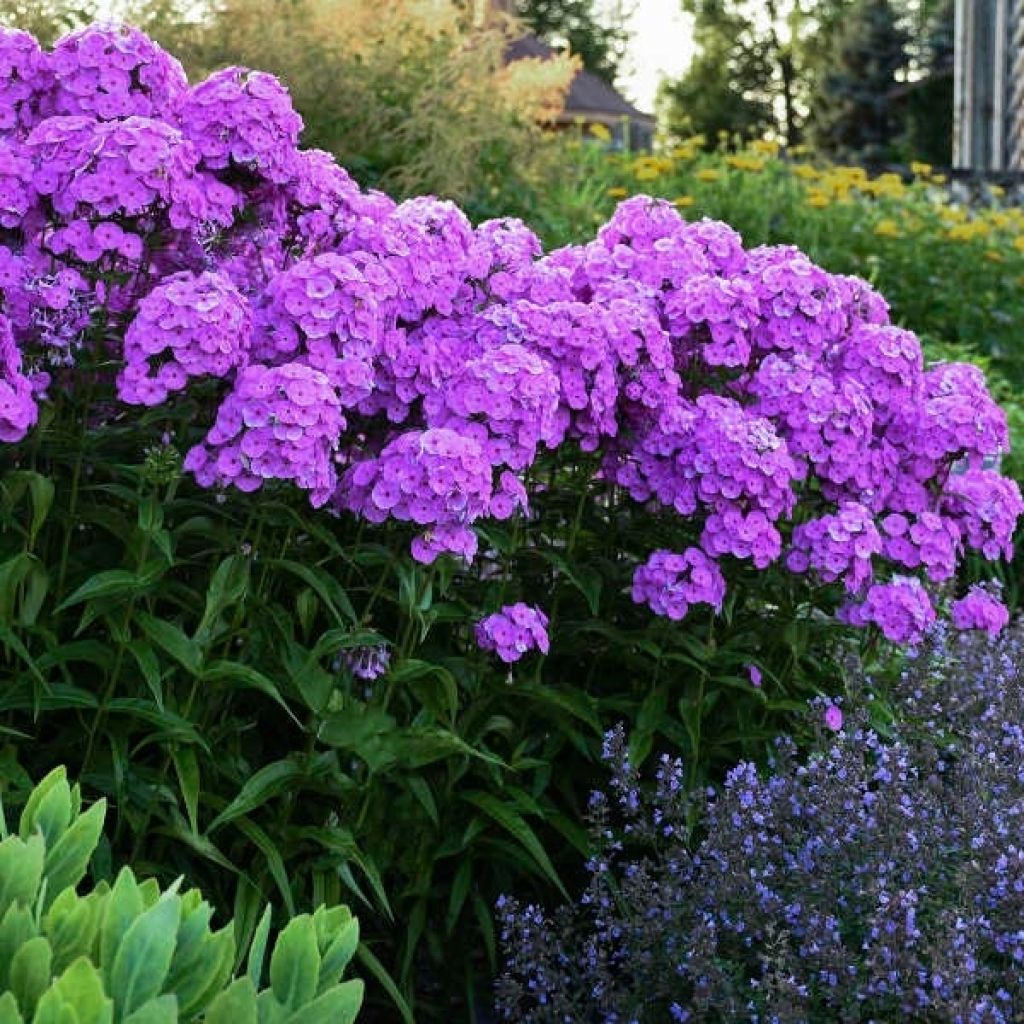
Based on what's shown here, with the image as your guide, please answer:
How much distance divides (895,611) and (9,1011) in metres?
2.51

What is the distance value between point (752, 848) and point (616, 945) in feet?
2.42

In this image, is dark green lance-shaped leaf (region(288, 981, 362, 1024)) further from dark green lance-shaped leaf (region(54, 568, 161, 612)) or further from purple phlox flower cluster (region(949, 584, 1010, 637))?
purple phlox flower cluster (region(949, 584, 1010, 637))

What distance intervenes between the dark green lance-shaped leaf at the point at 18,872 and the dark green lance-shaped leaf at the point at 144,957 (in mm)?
177

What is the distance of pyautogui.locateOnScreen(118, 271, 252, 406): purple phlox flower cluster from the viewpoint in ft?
9.76

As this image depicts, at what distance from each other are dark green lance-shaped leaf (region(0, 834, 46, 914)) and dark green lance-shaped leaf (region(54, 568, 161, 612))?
109cm

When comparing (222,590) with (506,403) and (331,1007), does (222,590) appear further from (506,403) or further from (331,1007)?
(331,1007)

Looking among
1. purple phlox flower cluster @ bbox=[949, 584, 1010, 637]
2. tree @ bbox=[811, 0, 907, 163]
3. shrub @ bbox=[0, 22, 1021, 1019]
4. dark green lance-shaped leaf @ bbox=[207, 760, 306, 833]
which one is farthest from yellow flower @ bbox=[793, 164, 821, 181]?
tree @ bbox=[811, 0, 907, 163]

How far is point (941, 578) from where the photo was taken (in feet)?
12.5

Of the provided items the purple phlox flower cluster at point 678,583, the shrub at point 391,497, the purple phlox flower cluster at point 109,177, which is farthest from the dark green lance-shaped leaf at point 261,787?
the purple phlox flower cluster at point 109,177

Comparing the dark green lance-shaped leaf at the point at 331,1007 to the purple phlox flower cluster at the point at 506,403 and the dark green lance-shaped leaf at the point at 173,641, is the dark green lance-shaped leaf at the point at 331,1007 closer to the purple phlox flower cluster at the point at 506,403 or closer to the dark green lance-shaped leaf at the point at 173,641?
the dark green lance-shaped leaf at the point at 173,641

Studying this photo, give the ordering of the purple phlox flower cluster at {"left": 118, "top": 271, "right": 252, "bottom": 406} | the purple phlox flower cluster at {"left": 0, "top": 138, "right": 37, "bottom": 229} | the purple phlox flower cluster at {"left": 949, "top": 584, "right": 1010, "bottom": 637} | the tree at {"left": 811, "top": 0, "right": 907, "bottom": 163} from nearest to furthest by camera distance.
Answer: the purple phlox flower cluster at {"left": 118, "top": 271, "right": 252, "bottom": 406} < the purple phlox flower cluster at {"left": 0, "top": 138, "right": 37, "bottom": 229} < the purple phlox flower cluster at {"left": 949, "top": 584, "right": 1010, "bottom": 637} < the tree at {"left": 811, "top": 0, "right": 907, "bottom": 163}

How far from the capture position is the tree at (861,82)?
136 ft

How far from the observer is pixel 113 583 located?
290cm

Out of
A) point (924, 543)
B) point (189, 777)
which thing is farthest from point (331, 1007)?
point (924, 543)
